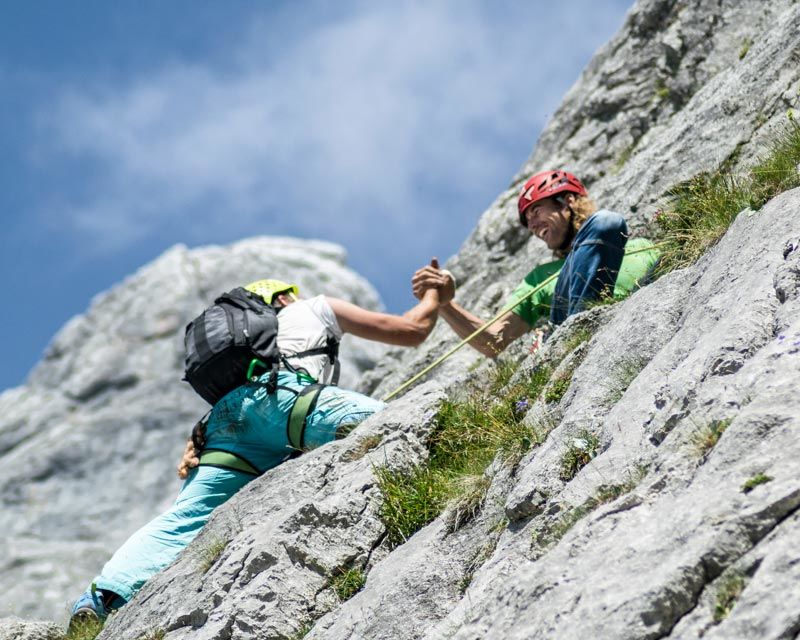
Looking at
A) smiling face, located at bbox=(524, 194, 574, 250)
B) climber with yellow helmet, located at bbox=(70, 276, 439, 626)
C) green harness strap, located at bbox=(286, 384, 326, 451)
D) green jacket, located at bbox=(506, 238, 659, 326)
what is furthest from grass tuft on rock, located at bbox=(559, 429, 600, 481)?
smiling face, located at bbox=(524, 194, 574, 250)

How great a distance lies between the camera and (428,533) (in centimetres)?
877

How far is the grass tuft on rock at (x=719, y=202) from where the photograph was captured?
9.25 meters

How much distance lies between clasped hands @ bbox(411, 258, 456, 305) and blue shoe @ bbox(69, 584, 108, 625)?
4626mm

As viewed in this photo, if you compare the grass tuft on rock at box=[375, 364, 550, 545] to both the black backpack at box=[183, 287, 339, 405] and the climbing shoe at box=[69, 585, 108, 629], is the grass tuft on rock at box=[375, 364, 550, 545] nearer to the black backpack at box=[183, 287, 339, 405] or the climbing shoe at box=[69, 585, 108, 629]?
the black backpack at box=[183, 287, 339, 405]

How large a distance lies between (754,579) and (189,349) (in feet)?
25.1

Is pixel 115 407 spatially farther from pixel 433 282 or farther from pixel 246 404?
pixel 246 404

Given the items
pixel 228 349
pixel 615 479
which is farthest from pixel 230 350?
pixel 615 479

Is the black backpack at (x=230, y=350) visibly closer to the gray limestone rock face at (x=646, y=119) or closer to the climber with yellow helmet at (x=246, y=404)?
the climber with yellow helmet at (x=246, y=404)

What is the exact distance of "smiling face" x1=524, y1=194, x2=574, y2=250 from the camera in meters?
13.2

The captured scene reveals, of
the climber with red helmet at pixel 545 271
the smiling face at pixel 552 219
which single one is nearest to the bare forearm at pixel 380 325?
the climber with red helmet at pixel 545 271

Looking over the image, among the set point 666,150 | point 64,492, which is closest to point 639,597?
point 666,150

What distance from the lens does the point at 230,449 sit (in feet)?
38.2

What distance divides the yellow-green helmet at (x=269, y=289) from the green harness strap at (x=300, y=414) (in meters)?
1.64

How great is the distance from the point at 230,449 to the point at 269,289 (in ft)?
6.38
